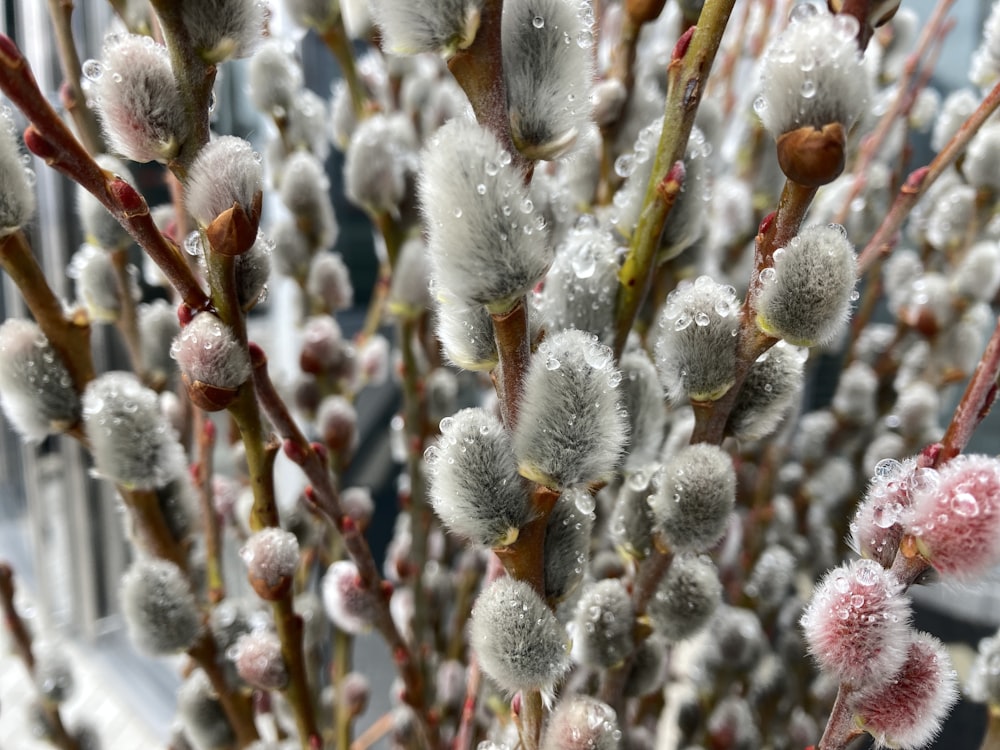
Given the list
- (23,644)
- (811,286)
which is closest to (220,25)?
(811,286)

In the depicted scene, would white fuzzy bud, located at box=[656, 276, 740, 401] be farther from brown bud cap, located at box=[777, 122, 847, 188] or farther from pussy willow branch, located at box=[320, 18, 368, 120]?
pussy willow branch, located at box=[320, 18, 368, 120]

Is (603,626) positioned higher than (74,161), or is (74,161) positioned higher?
(74,161)

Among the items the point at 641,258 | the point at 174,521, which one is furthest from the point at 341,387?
the point at 641,258

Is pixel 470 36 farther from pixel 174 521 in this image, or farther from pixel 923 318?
pixel 923 318

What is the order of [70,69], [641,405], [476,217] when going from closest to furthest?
[476,217] → [641,405] → [70,69]

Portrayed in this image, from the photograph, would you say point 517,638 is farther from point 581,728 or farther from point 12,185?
point 12,185

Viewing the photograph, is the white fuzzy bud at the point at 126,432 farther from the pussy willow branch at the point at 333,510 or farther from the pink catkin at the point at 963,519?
the pink catkin at the point at 963,519
